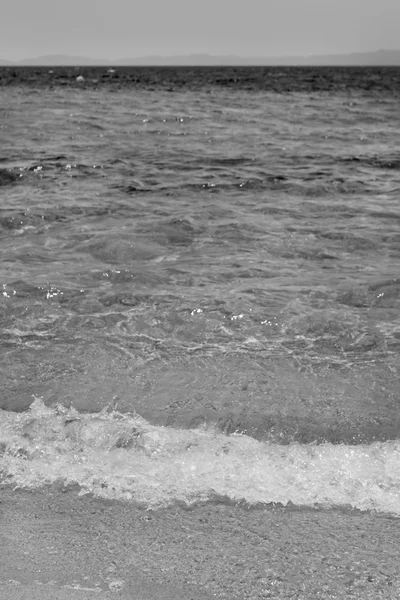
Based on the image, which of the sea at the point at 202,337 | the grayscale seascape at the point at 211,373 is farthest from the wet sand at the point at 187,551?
the sea at the point at 202,337

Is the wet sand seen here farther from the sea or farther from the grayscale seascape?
the sea

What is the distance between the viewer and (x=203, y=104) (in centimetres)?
3269

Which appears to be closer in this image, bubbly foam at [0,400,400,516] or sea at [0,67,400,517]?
bubbly foam at [0,400,400,516]

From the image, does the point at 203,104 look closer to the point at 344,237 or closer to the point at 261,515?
the point at 344,237

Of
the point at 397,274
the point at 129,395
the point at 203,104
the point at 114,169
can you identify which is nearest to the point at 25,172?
the point at 114,169

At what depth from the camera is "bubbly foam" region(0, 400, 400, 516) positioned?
10.7 ft

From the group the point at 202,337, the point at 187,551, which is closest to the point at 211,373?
the point at 202,337

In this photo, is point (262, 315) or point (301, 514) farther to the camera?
point (262, 315)

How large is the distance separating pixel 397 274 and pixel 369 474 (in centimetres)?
392

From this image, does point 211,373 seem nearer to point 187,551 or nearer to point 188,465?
point 188,465

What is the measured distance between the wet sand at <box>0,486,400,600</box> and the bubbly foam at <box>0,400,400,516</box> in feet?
0.31

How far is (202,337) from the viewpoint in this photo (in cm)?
539

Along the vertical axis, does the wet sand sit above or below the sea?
below

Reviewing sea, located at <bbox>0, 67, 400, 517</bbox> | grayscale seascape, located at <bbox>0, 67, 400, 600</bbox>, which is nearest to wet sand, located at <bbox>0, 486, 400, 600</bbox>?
grayscale seascape, located at <bbox>0, 67, 400, 600</bbox>
